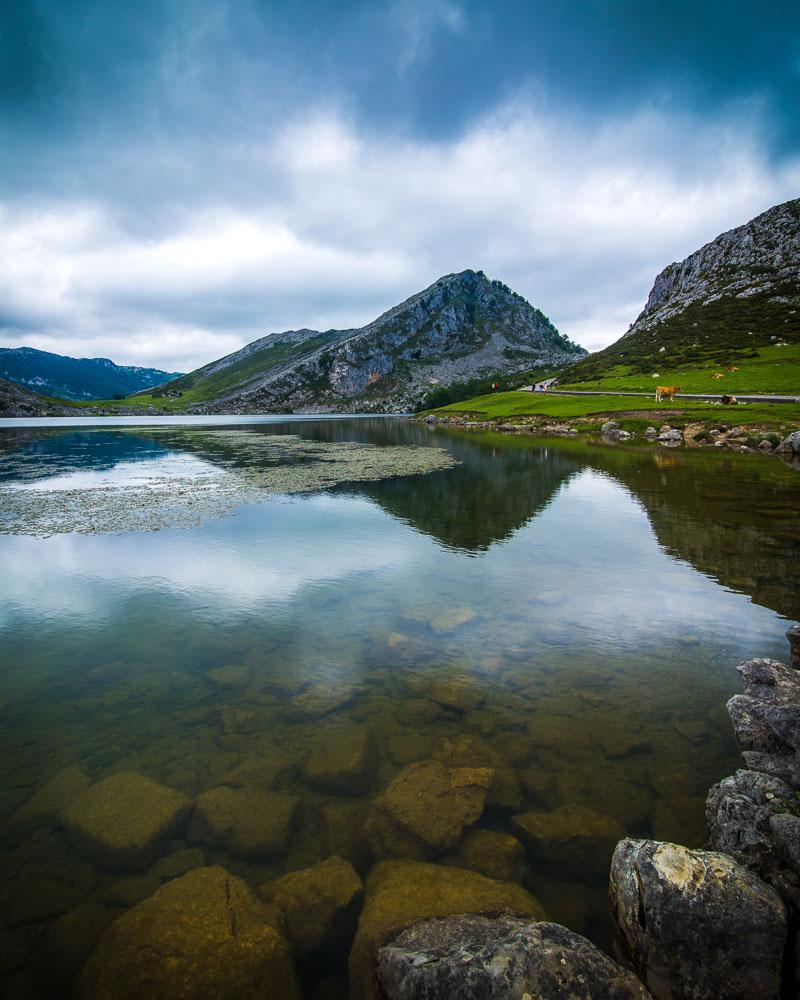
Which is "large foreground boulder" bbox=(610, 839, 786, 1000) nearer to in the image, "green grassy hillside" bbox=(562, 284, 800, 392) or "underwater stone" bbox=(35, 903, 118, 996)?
"underwater stone" bbox=(35, 903, 118, 996)

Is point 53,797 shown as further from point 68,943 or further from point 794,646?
point 794,646

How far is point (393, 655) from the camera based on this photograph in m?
15.1

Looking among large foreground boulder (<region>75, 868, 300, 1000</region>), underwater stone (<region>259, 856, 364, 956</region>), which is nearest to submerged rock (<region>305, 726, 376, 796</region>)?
underwater stone (<region>259, 856, 364, 956</region>)

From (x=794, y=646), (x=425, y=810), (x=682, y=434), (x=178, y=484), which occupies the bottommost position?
(x=425, y=810)

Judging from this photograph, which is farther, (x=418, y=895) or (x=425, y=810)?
(x=425, y=810)

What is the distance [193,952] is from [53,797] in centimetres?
512

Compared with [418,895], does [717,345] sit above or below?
above

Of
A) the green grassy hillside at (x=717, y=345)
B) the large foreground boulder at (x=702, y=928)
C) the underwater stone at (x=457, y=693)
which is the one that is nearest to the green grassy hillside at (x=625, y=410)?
the green grassy hillside at (x=717, y=345)

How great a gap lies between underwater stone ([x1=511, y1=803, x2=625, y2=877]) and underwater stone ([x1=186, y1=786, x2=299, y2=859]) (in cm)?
441

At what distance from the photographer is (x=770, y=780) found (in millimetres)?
7879

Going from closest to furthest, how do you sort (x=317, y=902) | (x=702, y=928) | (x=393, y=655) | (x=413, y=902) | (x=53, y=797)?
(x=702, y=928)
(x=413, y=902)
(x=317, y=902)
(x=53, y=797)
(x=393, y=655)

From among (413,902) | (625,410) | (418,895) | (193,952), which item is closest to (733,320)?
(625,410)

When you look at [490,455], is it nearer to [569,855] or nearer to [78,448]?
[569,855]

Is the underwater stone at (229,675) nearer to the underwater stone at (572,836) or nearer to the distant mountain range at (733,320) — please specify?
the underwater stone at (572,836)
